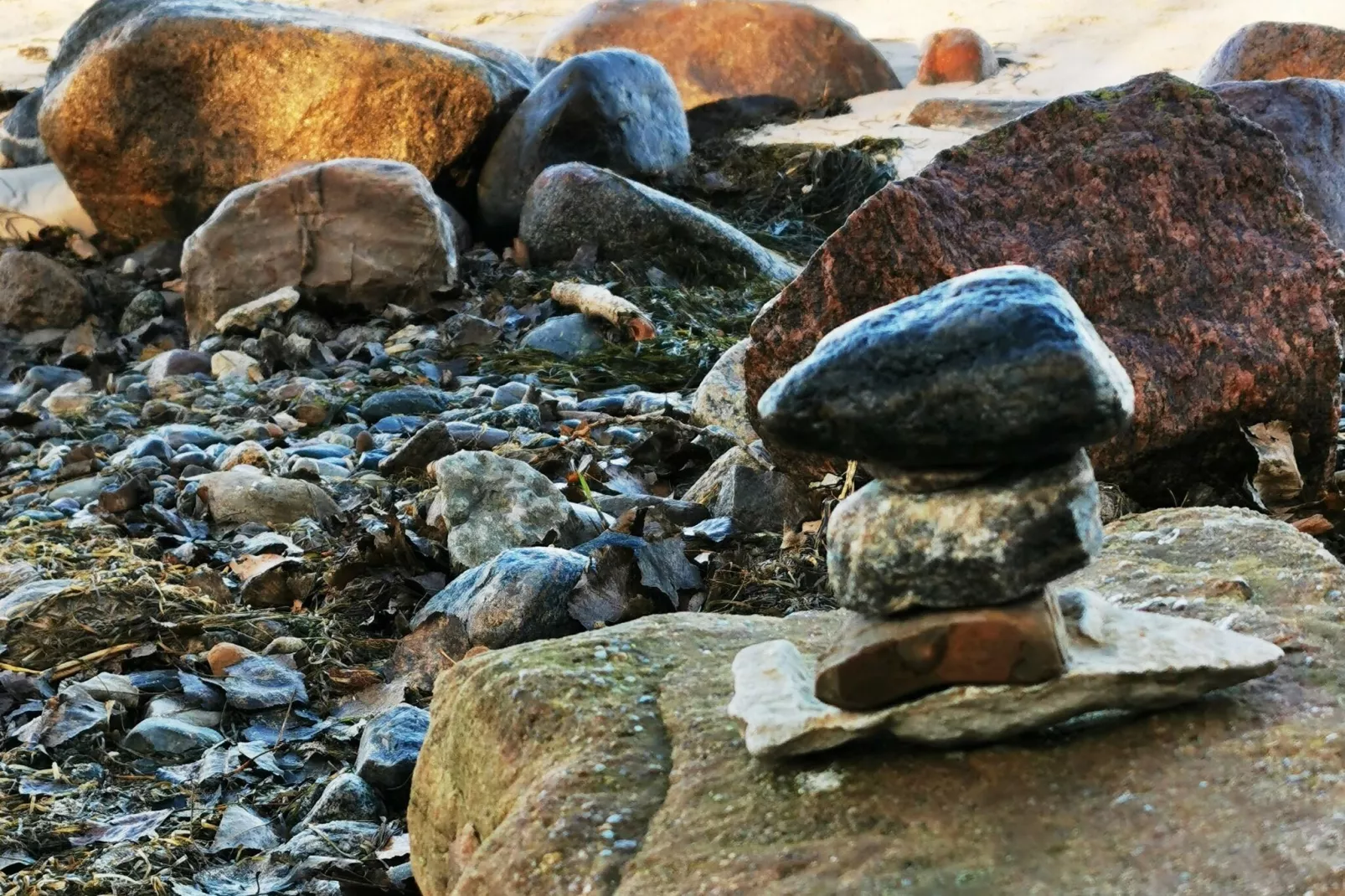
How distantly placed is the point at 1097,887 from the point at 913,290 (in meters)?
2.29

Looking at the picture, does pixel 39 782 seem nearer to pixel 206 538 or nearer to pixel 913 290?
pixel 206 538

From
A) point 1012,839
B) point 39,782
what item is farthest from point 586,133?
point 1012,839

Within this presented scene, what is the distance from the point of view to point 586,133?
10547mm

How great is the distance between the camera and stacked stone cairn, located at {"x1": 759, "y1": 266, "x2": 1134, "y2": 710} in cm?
163

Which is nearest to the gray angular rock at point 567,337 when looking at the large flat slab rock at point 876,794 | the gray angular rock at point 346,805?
the gray angular rock at point 346,805

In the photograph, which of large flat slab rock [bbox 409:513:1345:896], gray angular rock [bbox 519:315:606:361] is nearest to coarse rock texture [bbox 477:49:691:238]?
gray angular rock [bbox 519:315:606:361]

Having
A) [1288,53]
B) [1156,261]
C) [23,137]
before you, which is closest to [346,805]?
[1156,261]

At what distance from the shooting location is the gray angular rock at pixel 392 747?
298 centimetres

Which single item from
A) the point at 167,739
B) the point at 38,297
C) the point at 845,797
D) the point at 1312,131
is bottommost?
the point at 38,297

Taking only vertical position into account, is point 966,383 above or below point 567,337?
above

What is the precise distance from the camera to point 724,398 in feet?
16.8

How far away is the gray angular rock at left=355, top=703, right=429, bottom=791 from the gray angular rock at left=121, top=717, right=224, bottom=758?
431 mm

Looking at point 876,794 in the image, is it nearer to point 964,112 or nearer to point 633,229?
point 633,229

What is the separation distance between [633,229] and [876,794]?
730 cm
